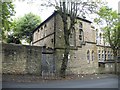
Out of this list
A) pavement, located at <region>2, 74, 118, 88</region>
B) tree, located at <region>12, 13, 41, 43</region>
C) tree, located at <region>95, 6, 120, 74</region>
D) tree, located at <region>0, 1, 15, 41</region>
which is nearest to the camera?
pavement, located at <region>2, 74, 118, 88</region>

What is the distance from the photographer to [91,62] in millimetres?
23188

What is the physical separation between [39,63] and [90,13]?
6.72 meters

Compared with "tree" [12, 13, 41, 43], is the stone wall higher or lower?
lower

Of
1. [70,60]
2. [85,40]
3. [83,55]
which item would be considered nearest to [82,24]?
[85,40]

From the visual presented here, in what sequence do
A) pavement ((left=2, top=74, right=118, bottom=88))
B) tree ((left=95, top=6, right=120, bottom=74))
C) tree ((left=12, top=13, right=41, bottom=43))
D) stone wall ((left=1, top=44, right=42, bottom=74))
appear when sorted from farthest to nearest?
tree ((left=12, top=13, right=41, bottom=43)) < tree ((left=95, top=6, right=120, bottom=74)) < stone wall ((left=1, top=44, right=42, bottom=74)) < pavement ((left=2, top=74, right=118, bottom=88))

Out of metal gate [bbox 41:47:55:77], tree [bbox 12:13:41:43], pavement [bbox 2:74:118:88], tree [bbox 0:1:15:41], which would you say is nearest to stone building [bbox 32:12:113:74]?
metal gate [bbox 41:47:55:77]

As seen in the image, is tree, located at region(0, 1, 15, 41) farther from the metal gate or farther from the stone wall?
the metal gate

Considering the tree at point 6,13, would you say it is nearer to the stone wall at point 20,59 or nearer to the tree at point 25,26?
the stone wall at point 20,59

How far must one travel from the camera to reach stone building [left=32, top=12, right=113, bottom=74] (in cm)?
1972

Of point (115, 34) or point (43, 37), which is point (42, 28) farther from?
point (115, 34)

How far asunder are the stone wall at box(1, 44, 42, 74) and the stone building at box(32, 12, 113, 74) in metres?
2.90

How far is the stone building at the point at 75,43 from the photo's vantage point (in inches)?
776

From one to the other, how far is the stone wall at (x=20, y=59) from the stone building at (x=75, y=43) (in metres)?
2.90

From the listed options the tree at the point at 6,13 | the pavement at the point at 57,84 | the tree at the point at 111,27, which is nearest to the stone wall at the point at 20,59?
the tree at the point at 6,13
